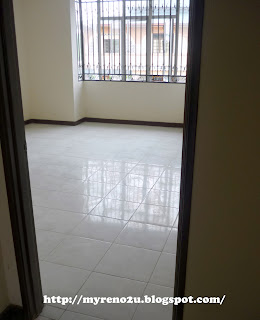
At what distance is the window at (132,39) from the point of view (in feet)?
20.0

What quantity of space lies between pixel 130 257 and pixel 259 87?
1612mm

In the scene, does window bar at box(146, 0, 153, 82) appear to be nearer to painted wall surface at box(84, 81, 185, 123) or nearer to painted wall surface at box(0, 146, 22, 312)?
painted wall surface at box(84, 81, 185, 123)

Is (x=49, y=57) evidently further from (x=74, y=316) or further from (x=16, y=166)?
(x=74, y=316)

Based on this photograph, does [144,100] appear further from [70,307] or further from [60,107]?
[70,307]

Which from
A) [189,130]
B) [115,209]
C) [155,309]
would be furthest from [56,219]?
[189,130]

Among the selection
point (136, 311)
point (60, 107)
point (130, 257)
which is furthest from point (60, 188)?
point (60, 107)

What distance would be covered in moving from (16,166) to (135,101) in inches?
202

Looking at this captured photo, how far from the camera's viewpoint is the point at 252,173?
122cm

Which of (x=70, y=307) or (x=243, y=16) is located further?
(x=70, y=307)

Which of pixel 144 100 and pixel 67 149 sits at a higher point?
pixel 144 100

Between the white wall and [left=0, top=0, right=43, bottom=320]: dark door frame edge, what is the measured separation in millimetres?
4880

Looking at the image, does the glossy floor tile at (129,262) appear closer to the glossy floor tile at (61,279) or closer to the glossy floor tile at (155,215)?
the glossy floor tile at (61,279)

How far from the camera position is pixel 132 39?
6348 millimetres

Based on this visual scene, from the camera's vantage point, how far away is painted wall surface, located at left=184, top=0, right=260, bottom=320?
1109mm
